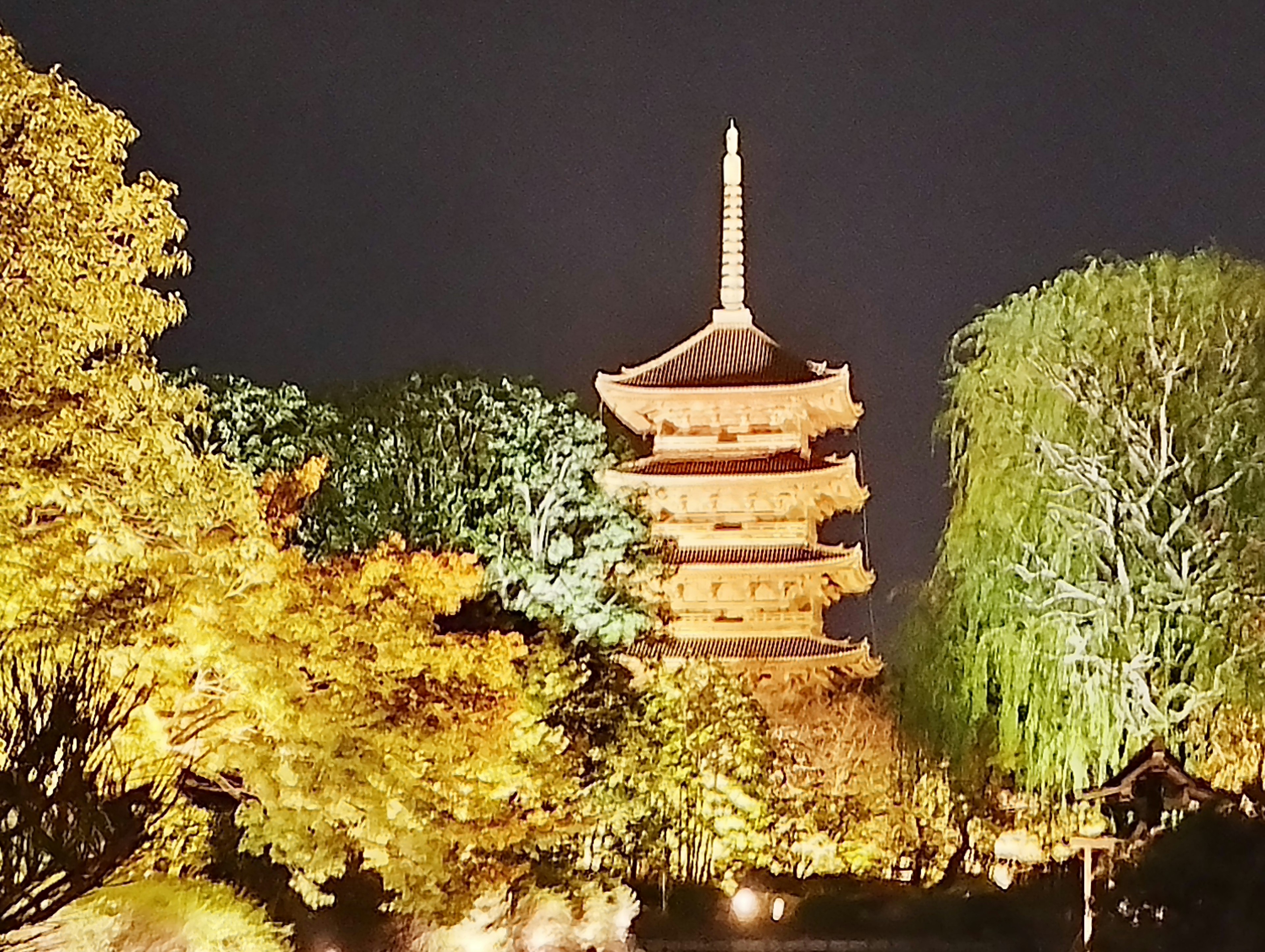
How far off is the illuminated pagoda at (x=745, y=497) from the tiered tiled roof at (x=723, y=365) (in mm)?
21

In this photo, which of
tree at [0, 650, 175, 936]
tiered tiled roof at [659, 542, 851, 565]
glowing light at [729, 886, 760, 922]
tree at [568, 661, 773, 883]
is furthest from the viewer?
tiered tiled roof at [659, 542, 851, 565]

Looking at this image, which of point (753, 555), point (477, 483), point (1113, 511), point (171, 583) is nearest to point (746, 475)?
point (753, 555)

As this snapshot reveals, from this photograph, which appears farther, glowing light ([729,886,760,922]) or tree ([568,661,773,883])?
glowing light ([729,886,760,922])

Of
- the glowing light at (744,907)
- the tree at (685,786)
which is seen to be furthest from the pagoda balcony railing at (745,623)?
the glowing light at (744,907)

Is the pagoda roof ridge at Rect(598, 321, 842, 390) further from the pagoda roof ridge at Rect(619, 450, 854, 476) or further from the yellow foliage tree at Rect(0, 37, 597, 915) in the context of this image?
the yellow foliage tree at Rect(0, 37, 597, 915)

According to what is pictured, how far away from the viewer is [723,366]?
2192 centimetres

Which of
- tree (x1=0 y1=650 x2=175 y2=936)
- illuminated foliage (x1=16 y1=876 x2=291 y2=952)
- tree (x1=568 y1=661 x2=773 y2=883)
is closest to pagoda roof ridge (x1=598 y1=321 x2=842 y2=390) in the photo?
tree (x1=568 y1=661 x2=773 y2=883)

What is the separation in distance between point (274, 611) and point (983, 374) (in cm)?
701

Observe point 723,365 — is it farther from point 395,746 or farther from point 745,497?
point 395,746

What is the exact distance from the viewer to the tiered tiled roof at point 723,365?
21547 mm

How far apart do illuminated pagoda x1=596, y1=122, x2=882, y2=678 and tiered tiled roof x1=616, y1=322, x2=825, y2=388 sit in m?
0.02

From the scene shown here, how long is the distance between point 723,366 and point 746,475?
1.85m

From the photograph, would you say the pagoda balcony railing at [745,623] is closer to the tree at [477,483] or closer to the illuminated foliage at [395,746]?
the tree at [477,483]

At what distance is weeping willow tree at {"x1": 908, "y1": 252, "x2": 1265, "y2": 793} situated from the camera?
1462cm
